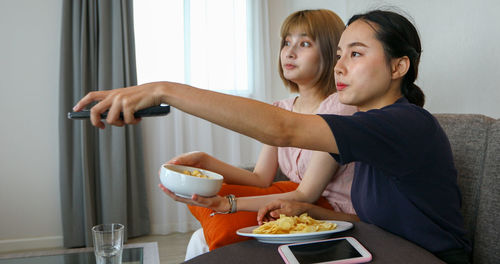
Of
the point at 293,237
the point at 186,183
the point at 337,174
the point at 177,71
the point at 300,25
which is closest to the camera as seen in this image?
the point at 293,237

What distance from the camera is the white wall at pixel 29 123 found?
274cm

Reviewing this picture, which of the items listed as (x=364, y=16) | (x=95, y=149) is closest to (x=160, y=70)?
(x=95, y=149)

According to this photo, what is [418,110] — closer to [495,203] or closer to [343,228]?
[343,228]

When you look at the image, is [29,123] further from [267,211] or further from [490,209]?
[490,209]

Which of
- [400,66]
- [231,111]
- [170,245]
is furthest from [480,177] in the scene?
[170,245]

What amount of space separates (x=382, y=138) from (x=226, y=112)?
30 cm

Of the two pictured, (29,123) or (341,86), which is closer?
(341,86)

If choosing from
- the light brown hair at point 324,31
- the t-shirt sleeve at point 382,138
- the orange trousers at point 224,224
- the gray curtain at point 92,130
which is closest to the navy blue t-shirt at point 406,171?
the t-shirt sleeve at point 382,138

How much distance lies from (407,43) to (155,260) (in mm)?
1096

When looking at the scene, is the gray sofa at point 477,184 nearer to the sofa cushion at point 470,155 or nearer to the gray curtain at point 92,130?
the sofa cushion at point 470,155

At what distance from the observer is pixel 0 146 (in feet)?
8.99

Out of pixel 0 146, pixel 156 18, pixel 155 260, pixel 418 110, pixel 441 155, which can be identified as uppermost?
pixel 156 18

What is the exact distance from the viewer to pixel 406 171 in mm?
819

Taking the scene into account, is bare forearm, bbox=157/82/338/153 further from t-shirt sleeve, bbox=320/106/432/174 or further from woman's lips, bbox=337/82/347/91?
woman's lips, bbox=337/82/347/91
